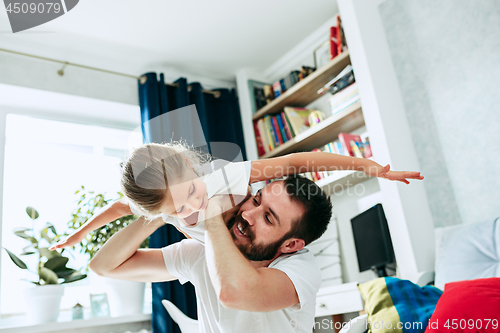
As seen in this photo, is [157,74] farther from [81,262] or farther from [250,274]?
[250,274]

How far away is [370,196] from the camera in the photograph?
2.63m

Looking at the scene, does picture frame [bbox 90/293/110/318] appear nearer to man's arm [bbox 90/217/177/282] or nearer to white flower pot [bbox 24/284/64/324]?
white flower pot [bbox 24/284/64/324]

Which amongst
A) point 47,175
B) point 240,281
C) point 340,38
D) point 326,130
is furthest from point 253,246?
point 47,175

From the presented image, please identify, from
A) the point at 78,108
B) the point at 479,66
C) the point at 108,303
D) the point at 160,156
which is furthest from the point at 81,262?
the point at 479,66

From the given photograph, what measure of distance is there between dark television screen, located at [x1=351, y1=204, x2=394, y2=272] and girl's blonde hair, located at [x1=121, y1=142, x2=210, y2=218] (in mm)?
1530

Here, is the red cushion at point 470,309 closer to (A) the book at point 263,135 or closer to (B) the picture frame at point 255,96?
(A) the book at point 263,135

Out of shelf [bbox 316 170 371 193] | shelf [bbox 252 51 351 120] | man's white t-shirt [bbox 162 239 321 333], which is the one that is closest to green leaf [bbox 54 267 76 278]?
man's white t-shirt [bbox 162 239 321 333]

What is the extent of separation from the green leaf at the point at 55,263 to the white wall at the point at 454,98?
7.05 ft

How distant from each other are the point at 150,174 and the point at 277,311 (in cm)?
49

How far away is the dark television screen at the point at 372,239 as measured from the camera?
2.19 m

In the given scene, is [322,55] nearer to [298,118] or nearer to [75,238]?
[298,118]

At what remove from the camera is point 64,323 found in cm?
224

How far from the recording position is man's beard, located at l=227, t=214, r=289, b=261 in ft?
3.65

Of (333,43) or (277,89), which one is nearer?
(333,43)
